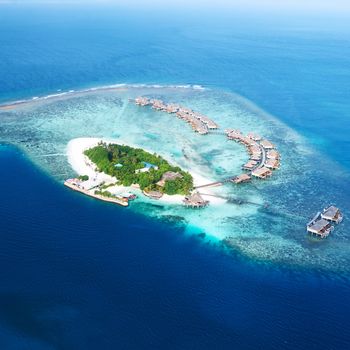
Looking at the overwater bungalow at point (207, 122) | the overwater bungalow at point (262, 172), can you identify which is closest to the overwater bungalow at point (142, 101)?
the overwater bungalow at point (207, 122)

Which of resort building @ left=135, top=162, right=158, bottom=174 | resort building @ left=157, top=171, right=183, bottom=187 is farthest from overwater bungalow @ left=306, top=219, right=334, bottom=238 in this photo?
resort building @ left=135, top=162, right=158, bottom=174

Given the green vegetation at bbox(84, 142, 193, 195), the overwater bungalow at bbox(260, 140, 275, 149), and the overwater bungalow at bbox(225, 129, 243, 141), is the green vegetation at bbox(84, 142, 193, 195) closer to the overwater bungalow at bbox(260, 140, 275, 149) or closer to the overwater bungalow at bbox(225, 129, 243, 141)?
the overwater bungalow at bbox(225, 129, 243, 141)

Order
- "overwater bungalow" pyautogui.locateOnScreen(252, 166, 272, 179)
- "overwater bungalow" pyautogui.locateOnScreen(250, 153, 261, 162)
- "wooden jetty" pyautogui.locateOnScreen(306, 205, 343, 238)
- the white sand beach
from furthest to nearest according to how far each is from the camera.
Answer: "overwater bungalow" pyautogui.locateOnScreen(250, 153, 261, 162) < "overwater bungalow" pyautogui.locateOnScreen(252, 166, 272, 179) < the white sand beach < "wooden jetty" pyautogui.locateOnScreen(306, 205, 343, 238)

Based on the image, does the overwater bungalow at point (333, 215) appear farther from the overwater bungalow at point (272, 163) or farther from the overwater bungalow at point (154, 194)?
the overwater bungalow at point (154, 194)

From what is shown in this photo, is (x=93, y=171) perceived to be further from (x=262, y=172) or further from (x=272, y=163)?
(x=272, y=163)

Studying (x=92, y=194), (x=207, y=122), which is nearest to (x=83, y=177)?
(x=92, y=194)

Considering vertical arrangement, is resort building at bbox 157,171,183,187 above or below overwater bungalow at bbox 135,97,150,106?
below
